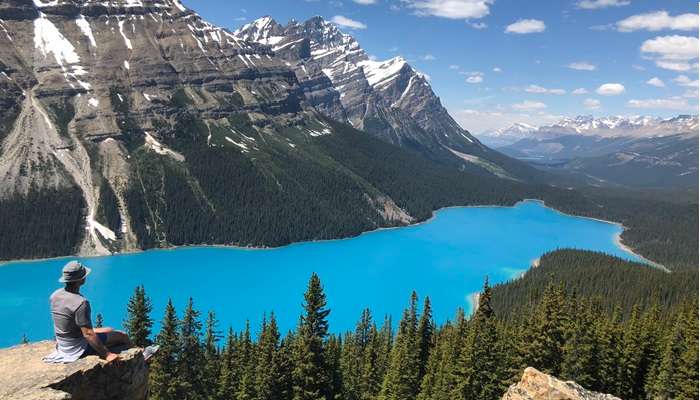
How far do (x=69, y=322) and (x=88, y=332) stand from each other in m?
0.56

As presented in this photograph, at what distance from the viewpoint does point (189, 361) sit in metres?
49.0

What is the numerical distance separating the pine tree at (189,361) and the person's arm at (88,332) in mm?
35014

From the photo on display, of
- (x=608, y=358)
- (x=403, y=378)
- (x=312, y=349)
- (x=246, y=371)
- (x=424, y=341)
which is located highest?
(x=312, y=349)

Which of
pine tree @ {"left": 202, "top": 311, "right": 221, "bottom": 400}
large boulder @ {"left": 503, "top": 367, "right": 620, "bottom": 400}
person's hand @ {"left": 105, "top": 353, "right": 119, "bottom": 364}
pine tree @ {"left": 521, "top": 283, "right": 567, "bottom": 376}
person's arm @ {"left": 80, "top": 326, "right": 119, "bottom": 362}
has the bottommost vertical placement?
pine tree @ {"left": 202, "top": 311, "right": 221, "bottom": 400}

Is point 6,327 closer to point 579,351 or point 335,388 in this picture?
point 335,388

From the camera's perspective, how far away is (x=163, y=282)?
14850 cm

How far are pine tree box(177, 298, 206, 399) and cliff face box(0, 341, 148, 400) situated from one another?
33836 mm

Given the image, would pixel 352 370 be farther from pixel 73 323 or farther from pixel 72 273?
pixel 72 273

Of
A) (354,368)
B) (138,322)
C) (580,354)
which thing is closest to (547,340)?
(580,354)

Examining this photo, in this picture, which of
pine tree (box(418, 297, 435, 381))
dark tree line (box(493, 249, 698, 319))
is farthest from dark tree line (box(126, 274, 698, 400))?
dark tree line (box(493, 249, 698, 319))

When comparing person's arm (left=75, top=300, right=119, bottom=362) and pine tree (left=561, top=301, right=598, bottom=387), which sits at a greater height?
person's arm (left=75, top=300, right=119, bottom=362)

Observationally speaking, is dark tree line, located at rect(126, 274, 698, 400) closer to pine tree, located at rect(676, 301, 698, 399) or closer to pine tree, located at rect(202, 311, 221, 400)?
pine tree, located at rect(676, 301, 698, 399)

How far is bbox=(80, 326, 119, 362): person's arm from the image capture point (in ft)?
44.5

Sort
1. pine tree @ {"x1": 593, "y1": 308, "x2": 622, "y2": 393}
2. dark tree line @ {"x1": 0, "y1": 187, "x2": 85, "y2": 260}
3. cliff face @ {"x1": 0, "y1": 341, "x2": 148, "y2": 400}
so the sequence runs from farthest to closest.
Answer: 1. dark tree line @ {"x1": 0, "y1": 187, "x2": 85, "y2": 260}
2. pine tree @ {"x1": 593, "y1": 308, "x2": 622, "y2": 393}
3. cliff face @ {"x1": 0, "y1": 341, "x2": 148, "y2": 400}
